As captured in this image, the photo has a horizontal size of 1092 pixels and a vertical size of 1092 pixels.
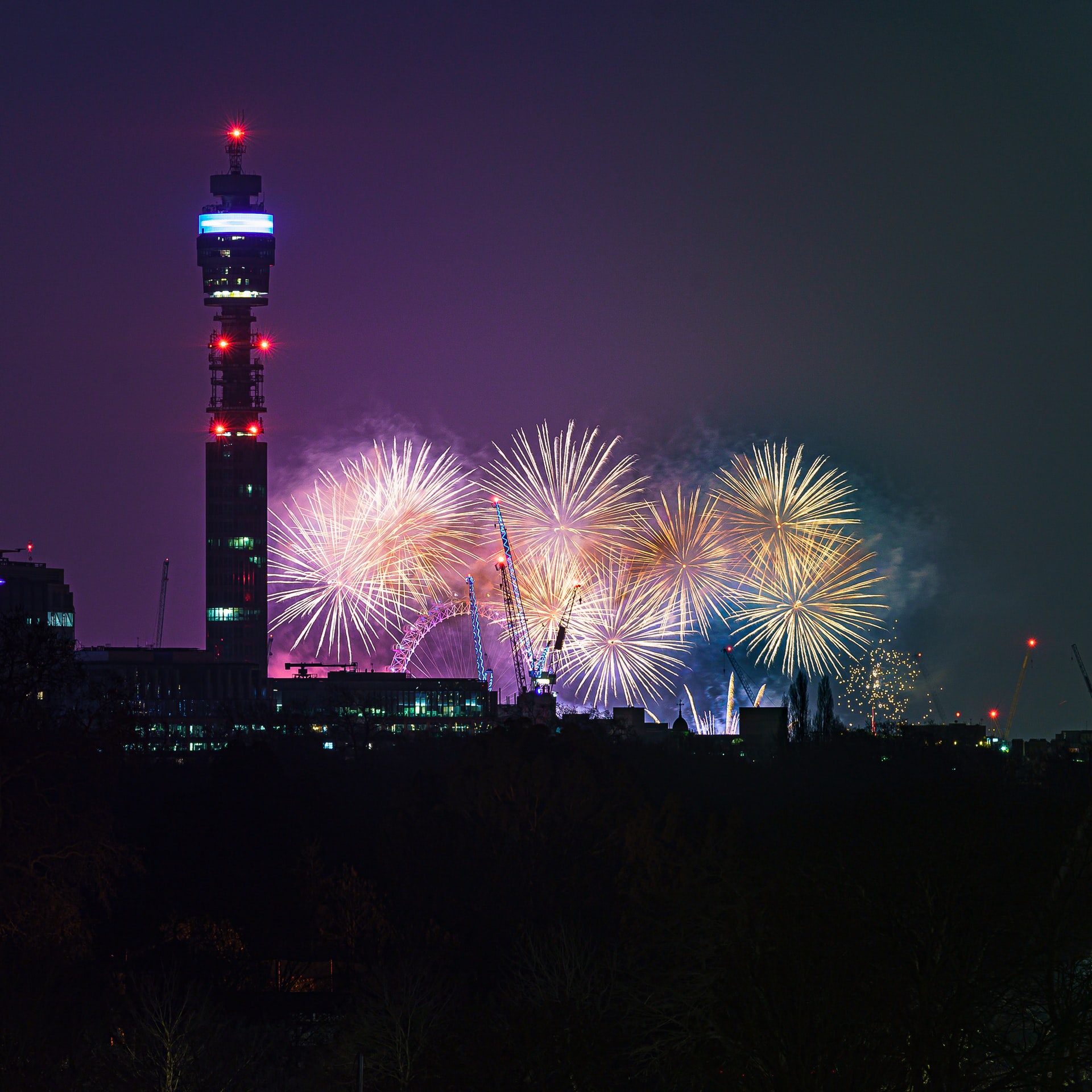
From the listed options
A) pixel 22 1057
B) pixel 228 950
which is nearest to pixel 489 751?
pixel 228 950

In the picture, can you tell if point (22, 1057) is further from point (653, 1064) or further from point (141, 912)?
point (141, 912)

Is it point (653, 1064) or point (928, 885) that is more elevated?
point (928, 885)

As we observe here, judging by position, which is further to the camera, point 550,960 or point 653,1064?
point 550,960

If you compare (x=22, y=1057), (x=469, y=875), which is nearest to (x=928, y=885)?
(x=22, y=1057)

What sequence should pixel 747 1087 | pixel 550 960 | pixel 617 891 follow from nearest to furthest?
pixel 747 1087
pixel 550 960
pixel 617 891

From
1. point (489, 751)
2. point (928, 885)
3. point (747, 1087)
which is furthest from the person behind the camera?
point (489, 751)

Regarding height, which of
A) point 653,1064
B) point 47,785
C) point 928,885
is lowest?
point 653,1064
